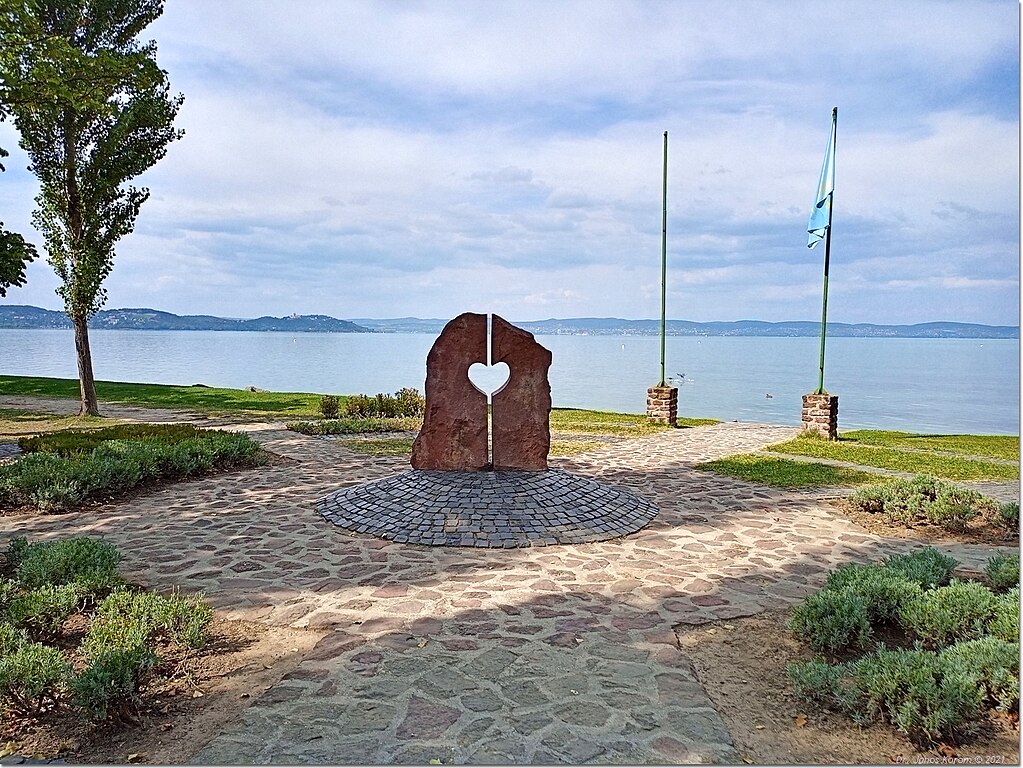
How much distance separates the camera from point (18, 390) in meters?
23.2

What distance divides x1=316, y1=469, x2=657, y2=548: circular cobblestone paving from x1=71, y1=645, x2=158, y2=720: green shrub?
3.19 meters

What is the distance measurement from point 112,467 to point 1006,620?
357 inches

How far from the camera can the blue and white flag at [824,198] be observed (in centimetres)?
1453

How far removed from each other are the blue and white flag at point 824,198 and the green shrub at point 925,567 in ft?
35.0

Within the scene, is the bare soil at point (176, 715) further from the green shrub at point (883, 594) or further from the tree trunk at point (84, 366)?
the tree trunk at point (84, 366)

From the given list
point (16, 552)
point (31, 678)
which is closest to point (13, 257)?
point (16, 552)

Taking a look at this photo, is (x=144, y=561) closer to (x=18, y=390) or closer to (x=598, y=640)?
(x=598, y=640)

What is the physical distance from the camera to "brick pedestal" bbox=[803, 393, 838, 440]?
48.8 ft

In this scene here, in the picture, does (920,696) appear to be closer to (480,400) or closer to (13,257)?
(480,400)

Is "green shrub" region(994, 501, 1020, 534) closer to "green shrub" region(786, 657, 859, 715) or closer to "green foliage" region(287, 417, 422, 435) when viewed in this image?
"green shrub" region(786, 657, 859, 715)

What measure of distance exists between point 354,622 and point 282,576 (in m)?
1.25

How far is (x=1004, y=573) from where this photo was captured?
17.8ft

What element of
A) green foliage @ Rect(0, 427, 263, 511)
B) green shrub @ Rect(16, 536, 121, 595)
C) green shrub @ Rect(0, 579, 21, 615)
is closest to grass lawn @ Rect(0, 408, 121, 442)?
green foliage @ Rect(0, 427, 263, 511)

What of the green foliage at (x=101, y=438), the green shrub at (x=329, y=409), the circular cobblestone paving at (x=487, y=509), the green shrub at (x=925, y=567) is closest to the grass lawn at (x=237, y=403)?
the green shrub at (x=329, y=409)
